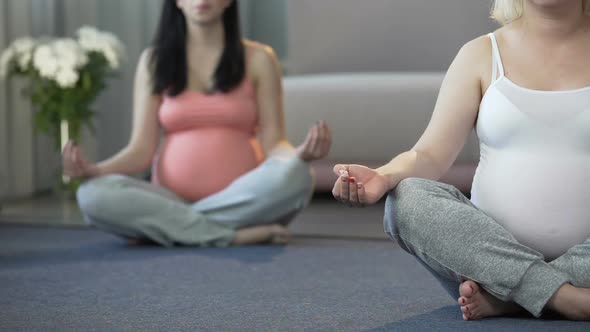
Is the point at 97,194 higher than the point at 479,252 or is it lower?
lower

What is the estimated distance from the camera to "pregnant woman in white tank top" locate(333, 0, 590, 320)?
1.39 m

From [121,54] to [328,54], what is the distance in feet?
2.94

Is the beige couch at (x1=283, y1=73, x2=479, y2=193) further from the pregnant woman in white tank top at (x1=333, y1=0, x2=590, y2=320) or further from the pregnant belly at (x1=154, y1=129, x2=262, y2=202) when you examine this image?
the pregnant woman in white tank top at (x1=333, y1=0, x2=590, y2=320)

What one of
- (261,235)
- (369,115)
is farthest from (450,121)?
(369,115)

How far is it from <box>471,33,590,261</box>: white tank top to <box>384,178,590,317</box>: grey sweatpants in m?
0.06

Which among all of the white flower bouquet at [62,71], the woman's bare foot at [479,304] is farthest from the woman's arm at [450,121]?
the white flower bouquet at [62,71]

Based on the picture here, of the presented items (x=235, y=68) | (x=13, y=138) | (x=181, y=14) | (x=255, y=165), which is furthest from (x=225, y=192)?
(x=13, y=138)

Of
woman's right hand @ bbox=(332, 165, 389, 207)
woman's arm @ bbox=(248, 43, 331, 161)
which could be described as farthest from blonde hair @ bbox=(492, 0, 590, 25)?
woman's arm @ bbox=(248, 43, 331, 161)

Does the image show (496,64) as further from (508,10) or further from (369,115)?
(369,115)

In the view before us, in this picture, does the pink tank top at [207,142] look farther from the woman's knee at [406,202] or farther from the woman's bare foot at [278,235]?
the woman's knee at [406,202]

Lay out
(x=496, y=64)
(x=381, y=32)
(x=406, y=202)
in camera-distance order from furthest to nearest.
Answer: (x=381, y=32)
(x=496, y=64)
(x=406, y=202)

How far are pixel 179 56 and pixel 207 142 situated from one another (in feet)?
0.81

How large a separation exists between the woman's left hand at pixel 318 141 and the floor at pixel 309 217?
0.43m

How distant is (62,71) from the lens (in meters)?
3.34
